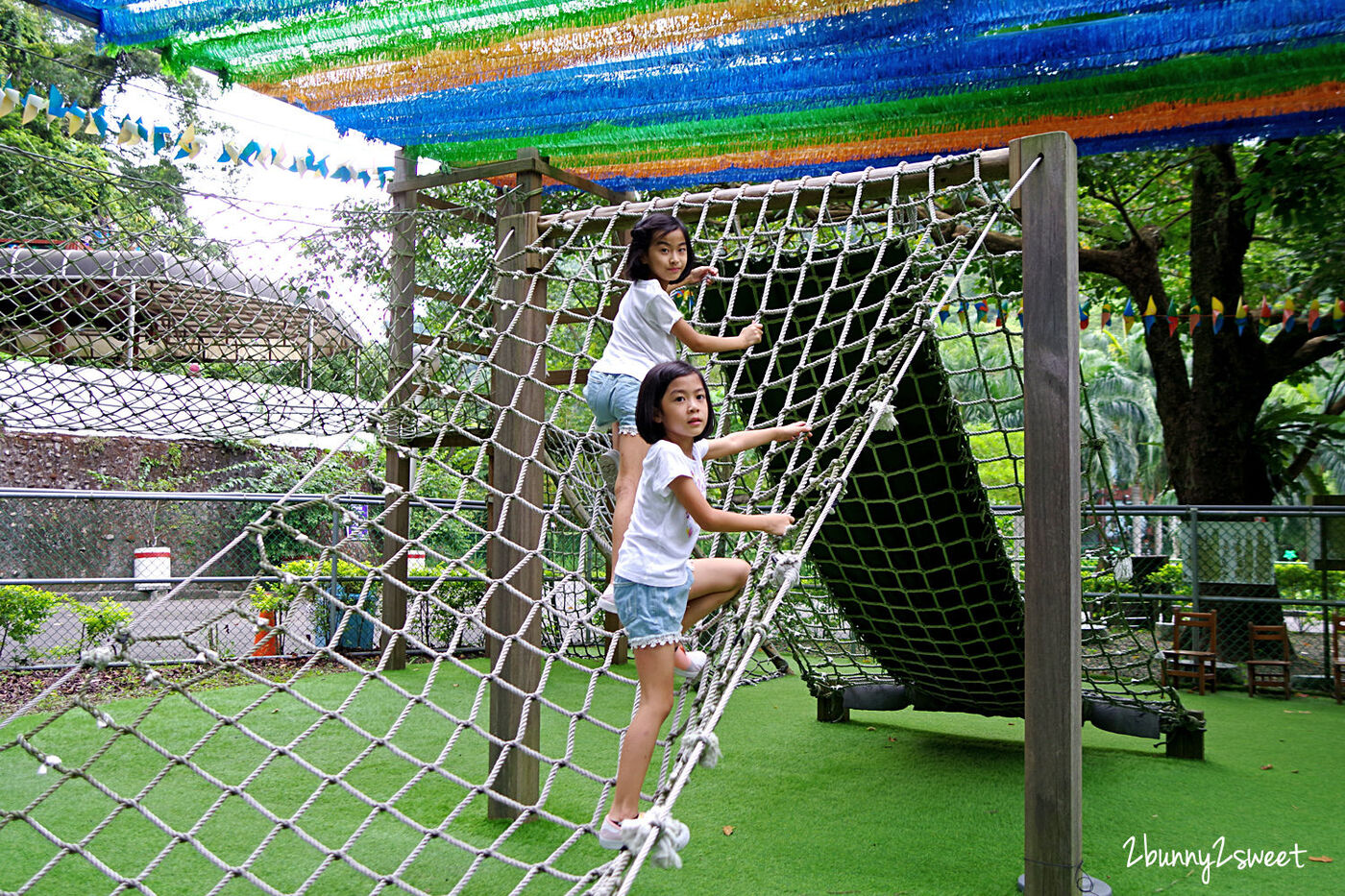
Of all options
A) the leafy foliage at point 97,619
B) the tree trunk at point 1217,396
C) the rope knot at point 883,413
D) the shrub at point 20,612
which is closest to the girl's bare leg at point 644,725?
the rope knot at point 883,413

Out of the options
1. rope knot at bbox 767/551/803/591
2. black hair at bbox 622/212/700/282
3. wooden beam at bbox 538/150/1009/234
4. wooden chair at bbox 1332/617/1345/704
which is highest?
wooden beam at bbox 538/150/1009/234

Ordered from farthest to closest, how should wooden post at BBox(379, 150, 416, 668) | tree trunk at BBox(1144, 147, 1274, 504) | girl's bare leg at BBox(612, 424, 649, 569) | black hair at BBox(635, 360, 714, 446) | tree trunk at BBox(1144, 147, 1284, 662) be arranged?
1. tree trunk at BBox(1144, 147, 1274, 504)
2. tree trunk at BBox(1144, 147, 1284, 662)
3. wooden post at BBox(379, 150, 416, 668)
4. girl's bare leg at BBox(612, 424, 649, 569)
5. black hair at BBox(635, 360, 714, 446)

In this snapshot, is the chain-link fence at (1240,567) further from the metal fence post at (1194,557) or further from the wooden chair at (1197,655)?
the wooden chair at (1197,655)

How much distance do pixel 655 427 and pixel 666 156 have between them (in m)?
2.77

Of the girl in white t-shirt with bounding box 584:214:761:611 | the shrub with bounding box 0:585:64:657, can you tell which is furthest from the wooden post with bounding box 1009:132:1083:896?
the shrub with bounding box 0:585:64:657

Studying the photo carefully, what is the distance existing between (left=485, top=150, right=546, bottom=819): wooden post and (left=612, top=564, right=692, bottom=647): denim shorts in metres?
0.87

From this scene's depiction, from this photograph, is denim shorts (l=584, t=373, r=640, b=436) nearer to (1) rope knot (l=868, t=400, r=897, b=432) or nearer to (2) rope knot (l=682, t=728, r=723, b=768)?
(1) rope knot (l=868, t=400, r=897, b=432)

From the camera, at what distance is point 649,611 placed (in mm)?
1941

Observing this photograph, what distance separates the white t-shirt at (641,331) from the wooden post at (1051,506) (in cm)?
91

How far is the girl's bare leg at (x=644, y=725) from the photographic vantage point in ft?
6.19

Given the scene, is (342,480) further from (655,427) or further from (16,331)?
(655,427)

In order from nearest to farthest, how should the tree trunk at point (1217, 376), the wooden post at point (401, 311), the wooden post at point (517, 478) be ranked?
the wooden post at point (517, 478)
the wooden post at point (401, 311)
the tree trunk at point (1217, 376)

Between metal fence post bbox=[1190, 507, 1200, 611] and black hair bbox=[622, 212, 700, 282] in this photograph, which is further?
metal fence post bbox=[1190, 507, 1200, 611]

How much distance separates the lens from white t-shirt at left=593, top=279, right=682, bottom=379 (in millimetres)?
2521
